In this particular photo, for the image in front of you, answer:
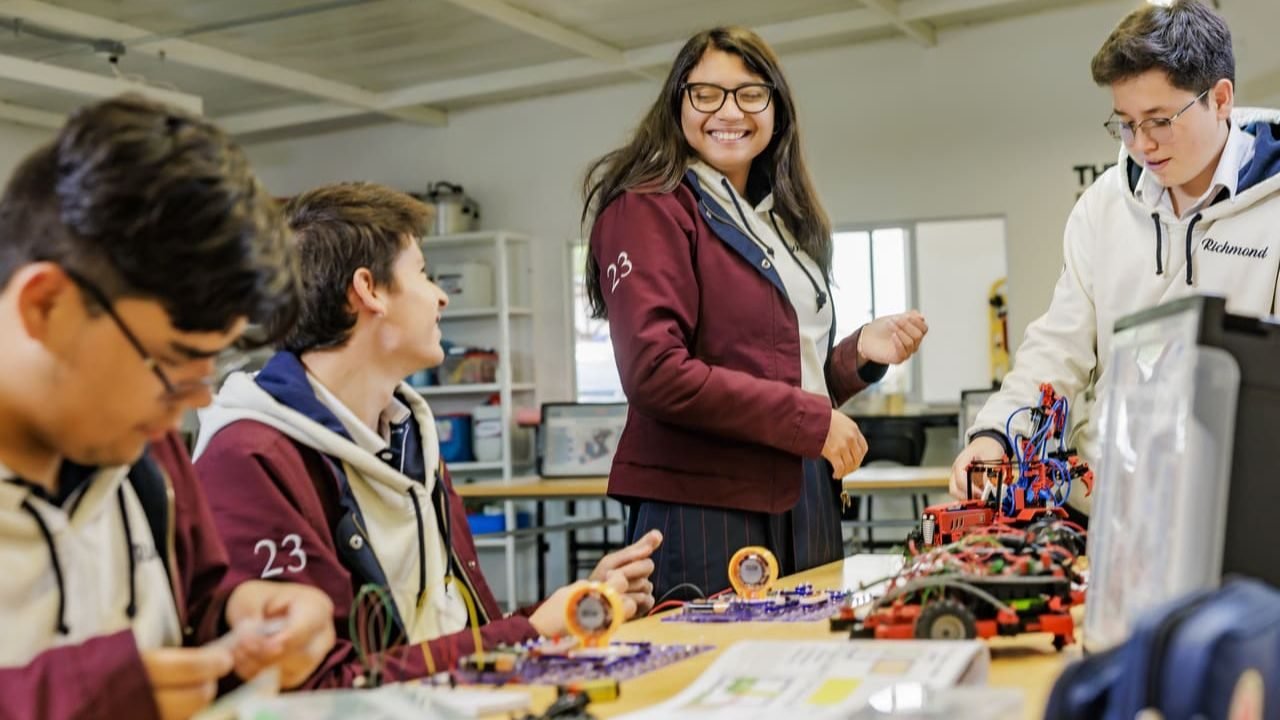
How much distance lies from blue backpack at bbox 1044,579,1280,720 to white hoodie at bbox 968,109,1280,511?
1409mm

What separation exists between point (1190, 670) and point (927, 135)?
7605 millimetres

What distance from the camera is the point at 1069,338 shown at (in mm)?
2416

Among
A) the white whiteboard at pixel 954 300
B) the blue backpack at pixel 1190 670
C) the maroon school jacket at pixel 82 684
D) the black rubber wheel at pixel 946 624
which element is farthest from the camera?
the white whiteboard at pixel 954 300

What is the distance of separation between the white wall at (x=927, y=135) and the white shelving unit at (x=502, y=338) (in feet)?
0.44

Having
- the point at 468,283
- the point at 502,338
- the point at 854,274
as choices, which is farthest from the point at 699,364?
the point at 468,283

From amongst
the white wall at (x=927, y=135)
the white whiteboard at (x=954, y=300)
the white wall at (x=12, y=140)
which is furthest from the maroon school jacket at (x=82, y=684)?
the white wall at (x=12, y=140)

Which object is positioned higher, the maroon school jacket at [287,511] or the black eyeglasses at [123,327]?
the black eyeglasses at [123,327]

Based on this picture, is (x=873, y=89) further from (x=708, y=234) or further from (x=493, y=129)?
(x=708, y=234)

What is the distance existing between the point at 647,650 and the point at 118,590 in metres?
0.55

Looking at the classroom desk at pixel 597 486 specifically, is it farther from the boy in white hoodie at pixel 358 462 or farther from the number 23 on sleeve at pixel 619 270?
the boy in white hoodie at pixel 358 462

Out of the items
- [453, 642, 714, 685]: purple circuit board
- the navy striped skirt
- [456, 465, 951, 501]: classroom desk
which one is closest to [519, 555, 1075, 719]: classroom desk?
[453, 642, 714, 685]: purple circuit board

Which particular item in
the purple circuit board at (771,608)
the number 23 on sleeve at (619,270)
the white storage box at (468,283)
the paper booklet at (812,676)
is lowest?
the purple circuit board at (771,608)

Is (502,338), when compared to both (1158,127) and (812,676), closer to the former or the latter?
(1158,127)

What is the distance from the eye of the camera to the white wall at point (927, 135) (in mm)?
7656
